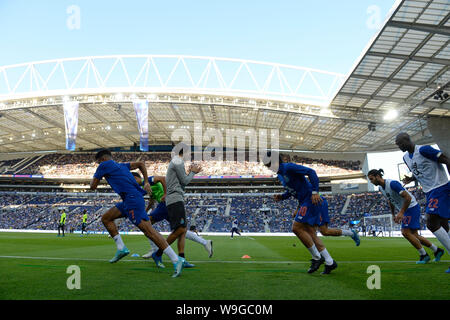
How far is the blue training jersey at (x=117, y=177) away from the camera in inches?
193

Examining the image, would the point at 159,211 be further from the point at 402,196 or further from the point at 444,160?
the point at 444,160

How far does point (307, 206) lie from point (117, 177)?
313cm

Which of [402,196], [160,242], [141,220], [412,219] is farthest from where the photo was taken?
[412,219]

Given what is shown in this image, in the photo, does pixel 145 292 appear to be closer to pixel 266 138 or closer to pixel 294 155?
pixel 266 138

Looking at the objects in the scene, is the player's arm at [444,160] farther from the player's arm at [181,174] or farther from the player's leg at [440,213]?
the player's arm at [181,174]

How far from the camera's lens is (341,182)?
173ft

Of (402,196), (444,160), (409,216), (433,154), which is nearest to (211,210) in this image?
(409,216)

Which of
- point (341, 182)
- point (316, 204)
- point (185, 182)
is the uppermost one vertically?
point (185, 182)

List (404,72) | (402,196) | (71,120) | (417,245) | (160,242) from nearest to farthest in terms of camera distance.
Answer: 1. (160,242)
2. (402,196)
3. (417,245)
4. (404,72)
5. (71,120)

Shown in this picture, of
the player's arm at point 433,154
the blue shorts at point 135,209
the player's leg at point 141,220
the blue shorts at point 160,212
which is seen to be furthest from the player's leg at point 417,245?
the blue shorts at point 135,209

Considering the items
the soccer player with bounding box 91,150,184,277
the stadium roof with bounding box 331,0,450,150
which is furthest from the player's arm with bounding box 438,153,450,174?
the stadium roof with bounding box 331,0,450,150

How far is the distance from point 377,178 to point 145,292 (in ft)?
16.5

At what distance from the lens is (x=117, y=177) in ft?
16.4
